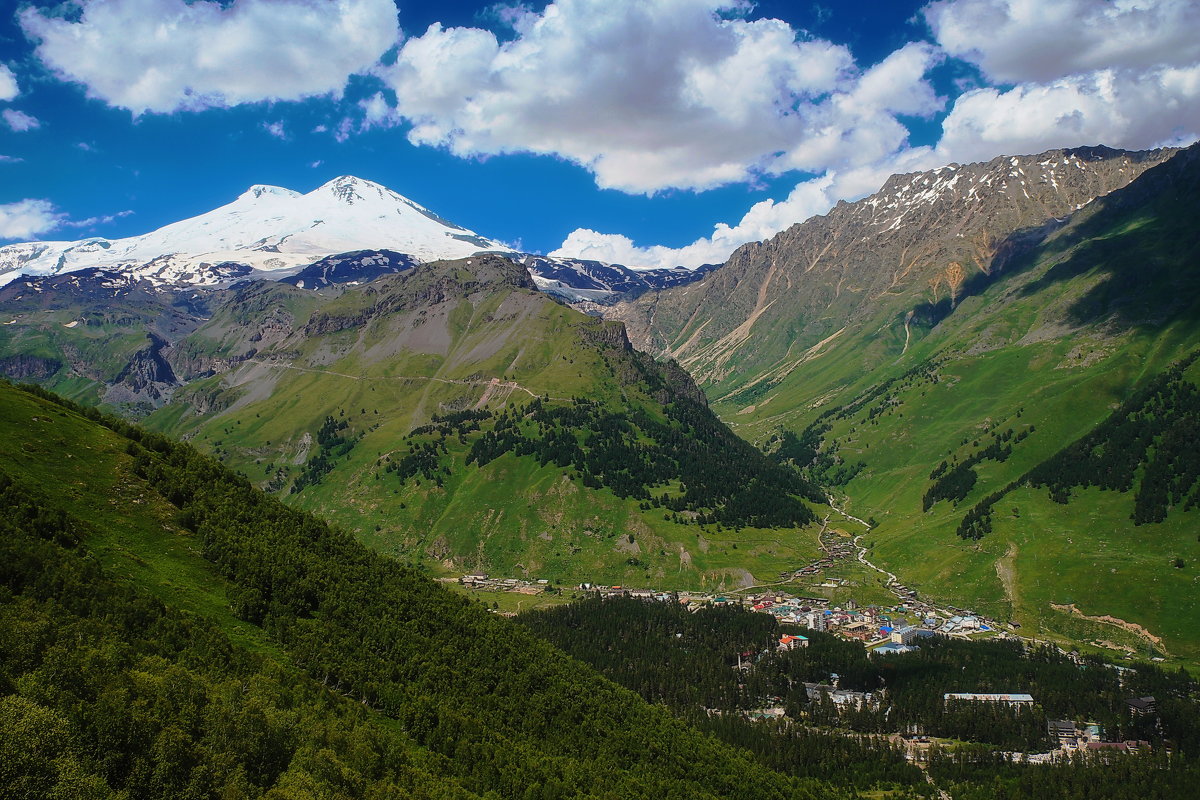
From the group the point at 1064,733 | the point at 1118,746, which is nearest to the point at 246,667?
the point at 1064,733

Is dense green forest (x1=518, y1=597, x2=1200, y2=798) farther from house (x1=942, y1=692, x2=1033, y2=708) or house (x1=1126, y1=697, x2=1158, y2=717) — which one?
house (x1=942, y1=692, x2=1033, y2=708)

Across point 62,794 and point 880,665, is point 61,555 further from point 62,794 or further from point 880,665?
point 880,665

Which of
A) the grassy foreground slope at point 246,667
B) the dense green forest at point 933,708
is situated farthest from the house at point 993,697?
the grassy foreground slope at point 246,667

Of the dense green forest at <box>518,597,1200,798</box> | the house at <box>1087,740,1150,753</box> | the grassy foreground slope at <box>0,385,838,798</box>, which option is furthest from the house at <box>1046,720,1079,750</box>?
the grassy foreground slope at <box>0,385,838,798</box>

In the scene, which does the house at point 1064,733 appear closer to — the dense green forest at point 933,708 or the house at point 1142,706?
the dense green forest at point 933,708

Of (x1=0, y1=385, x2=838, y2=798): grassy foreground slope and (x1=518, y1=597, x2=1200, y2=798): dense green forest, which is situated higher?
(x1=0, y1=385, x2=838, y2=798): grassy foreground slope

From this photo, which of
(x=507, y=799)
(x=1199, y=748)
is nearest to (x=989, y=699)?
(x=1199, y=748)
